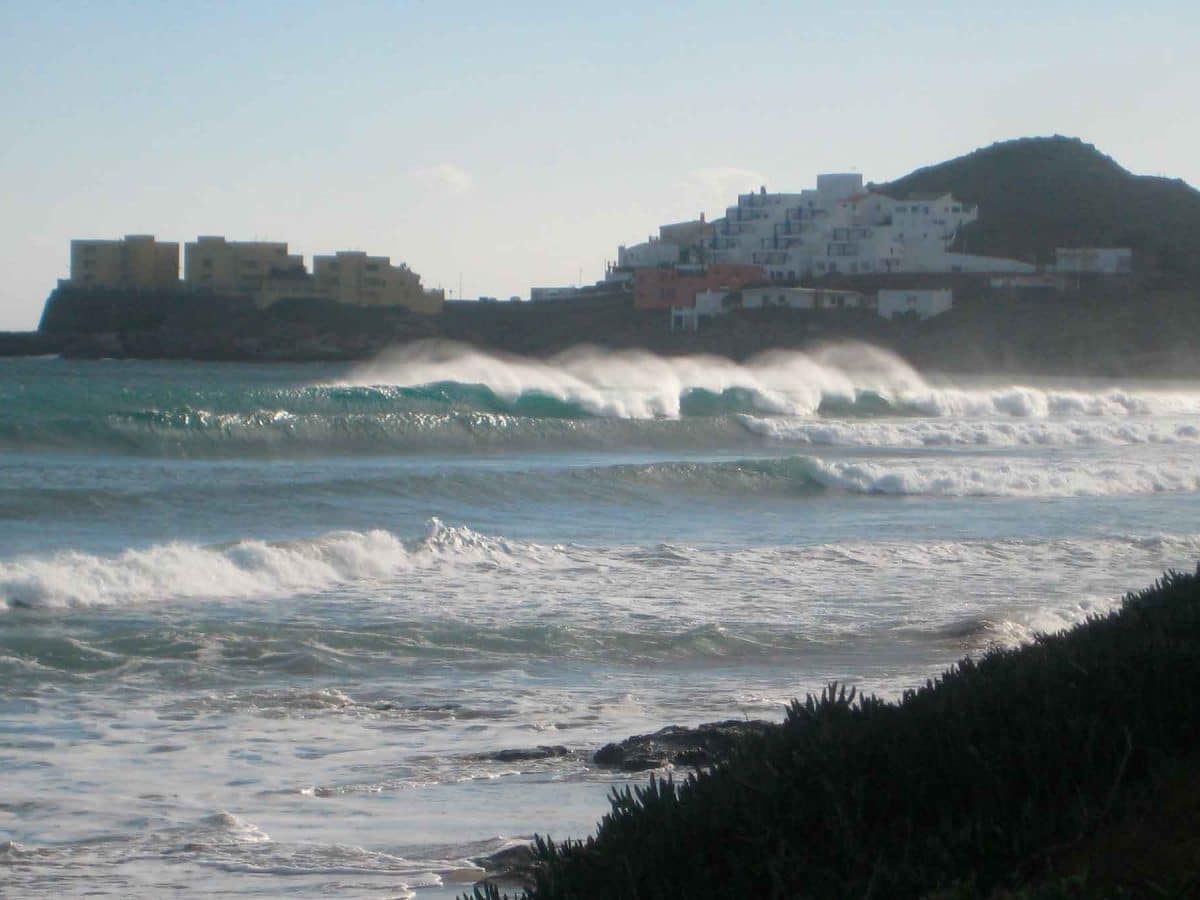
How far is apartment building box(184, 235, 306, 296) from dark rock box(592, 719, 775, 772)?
89.8m

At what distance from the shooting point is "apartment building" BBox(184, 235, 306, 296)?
94.4 m

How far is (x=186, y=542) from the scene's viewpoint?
14.5 meters

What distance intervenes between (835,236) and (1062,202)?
4184cm

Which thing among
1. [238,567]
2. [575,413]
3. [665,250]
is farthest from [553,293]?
[238,567]

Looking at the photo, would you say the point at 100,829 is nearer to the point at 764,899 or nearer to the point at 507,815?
the point at 507,815

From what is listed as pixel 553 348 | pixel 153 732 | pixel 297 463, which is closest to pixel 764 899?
pixel 153 732

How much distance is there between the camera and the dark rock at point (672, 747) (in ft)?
21.8

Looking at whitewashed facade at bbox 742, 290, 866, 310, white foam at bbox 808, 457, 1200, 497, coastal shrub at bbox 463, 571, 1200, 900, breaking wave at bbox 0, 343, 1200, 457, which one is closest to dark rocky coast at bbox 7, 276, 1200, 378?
whitewashed facade at bbox 742, 290, 866, 310

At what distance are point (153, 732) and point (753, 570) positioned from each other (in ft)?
25.3

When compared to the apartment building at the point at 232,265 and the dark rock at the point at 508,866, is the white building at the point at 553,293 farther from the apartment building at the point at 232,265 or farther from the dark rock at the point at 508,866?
the dark rock at the point at 508,866

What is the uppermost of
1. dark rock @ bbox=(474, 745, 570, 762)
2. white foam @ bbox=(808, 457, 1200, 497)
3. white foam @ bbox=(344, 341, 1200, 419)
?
white foam @ bbox=(344, 341, 1200, 419)

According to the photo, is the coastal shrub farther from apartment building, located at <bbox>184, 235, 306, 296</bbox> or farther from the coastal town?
apartment building, located at <bbox>184, 235, 306, 296</bbox>

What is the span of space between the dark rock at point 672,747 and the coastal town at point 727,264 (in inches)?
2928

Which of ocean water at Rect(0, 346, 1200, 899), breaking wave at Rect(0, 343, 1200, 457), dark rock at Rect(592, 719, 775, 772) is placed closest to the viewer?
ocean water at Rect(0, 346, 1200, 899)
